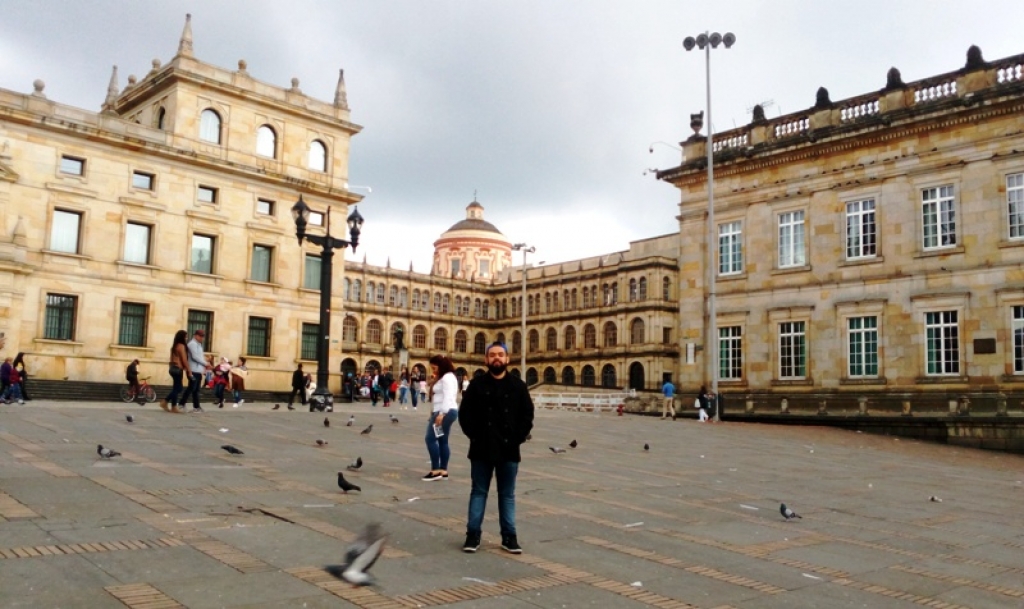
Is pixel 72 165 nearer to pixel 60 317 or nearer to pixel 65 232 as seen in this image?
Result: pixel 65 232

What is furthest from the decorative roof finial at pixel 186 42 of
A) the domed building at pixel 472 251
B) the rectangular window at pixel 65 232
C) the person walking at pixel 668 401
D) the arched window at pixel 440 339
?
the domed building at pixel 472 251

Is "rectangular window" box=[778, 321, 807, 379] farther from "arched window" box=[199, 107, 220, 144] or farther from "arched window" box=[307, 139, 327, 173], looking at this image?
"arched window" box=[199, 107, 220, 144]

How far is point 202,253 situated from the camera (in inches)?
1517

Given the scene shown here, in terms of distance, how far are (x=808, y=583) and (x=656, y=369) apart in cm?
7221

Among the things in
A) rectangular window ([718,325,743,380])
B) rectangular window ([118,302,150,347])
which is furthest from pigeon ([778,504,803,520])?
rectangular window ([118,302,150,347])

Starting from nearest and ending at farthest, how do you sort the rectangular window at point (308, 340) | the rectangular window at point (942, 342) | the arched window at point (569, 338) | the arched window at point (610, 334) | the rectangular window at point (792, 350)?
the rectangular window at point (942, 342) → the rectangular window at point (792, 350) → the rectangular window at point (308, 340) → the arched window at point (610, 334) → the arched window at point (569, 338)

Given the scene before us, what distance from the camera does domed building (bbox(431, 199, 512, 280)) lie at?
105m

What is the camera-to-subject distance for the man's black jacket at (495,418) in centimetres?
686

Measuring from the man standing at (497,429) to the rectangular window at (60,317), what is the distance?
32.1 metres

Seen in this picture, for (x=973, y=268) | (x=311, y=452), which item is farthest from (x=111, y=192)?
(x=973, y=268)

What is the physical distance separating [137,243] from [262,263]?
229 inches

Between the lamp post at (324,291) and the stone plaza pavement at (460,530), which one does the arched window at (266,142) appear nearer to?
the lamp post at (324,291)

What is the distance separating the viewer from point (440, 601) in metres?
5.21

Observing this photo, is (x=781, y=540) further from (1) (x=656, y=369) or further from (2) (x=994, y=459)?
(1) (x=656, y=369)
